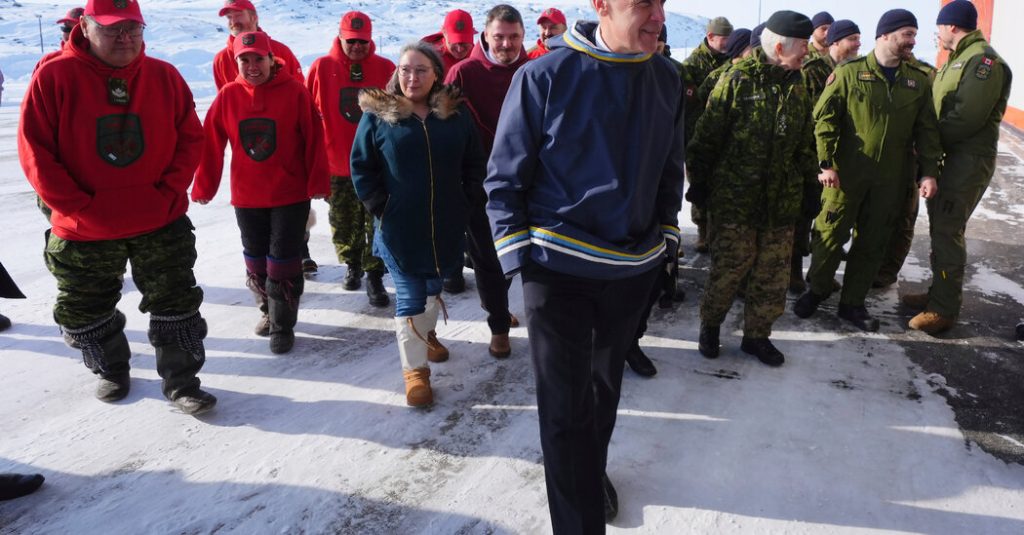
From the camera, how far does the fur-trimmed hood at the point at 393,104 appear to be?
312 cm

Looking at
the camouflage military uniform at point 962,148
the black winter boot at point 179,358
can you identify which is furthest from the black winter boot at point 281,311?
the camouflage military uniform at point 962,148

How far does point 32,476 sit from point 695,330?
3.75 metres

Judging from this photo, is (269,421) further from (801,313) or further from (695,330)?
(801,313)

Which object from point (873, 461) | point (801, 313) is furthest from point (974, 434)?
point (801, 313)

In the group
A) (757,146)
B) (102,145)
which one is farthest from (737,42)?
(102,145)

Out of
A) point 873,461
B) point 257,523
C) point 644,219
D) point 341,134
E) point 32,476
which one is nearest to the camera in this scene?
point 644,219

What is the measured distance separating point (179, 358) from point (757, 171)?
3.30 metres

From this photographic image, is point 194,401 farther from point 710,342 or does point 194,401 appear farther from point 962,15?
point 962,15

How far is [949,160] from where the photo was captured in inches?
172

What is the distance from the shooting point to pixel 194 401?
3164mm

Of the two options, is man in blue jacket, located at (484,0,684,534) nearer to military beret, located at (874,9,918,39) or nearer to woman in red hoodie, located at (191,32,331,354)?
woman in red hoodie, located at (191,32,331,354)

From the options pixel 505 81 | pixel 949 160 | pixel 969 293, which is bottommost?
pixel 969 293

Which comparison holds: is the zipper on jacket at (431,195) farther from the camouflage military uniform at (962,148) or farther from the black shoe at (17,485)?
the camouflage military uniform at (962,148)

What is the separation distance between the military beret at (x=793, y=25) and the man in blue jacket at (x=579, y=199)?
5.21 ft
